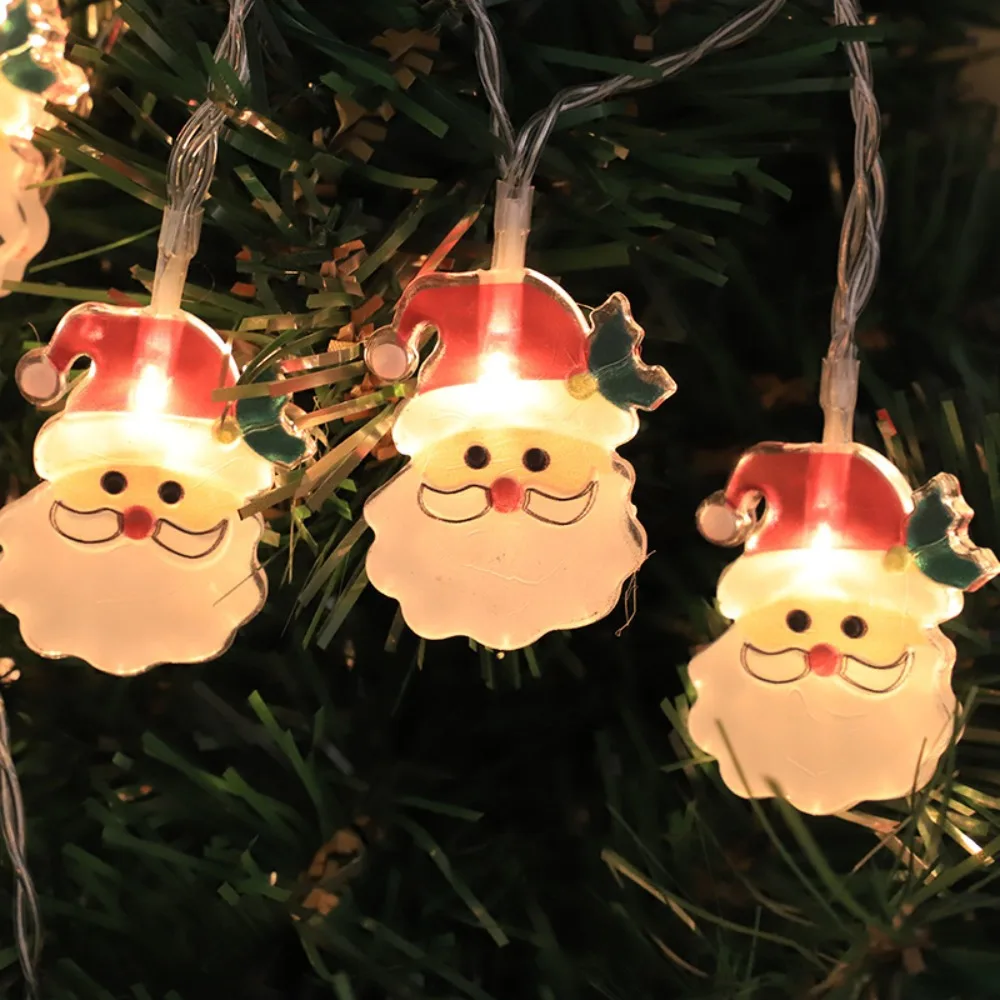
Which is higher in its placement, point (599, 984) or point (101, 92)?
point (101, 92)

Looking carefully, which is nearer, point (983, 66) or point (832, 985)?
point (832, 985)

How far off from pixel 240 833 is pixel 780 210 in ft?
1.10

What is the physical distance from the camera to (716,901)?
0.37m

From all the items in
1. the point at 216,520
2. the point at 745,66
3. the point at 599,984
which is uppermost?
the point at 745,66

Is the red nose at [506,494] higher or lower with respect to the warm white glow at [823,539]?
lower

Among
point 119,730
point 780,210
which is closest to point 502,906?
point 119,730

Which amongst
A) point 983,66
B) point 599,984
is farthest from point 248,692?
point 983,66

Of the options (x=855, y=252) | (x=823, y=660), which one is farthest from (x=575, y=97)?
(x=823, y=660)

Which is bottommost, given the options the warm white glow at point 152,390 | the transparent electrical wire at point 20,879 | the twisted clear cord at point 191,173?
the transparent electrical wire at point 20,879

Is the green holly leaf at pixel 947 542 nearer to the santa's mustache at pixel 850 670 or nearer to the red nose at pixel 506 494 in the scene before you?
the santa's mustache at pixel 850 670

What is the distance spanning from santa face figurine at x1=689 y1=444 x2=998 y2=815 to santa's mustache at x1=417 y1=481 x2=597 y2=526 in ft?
0.16

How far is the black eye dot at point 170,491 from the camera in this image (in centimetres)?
36

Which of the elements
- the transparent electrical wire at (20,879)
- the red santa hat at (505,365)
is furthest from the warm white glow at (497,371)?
the transparent electrical wire at (20,879)

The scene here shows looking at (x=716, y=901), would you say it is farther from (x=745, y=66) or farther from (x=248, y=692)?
(x=745, y=66)
